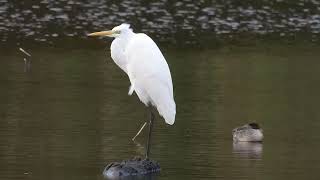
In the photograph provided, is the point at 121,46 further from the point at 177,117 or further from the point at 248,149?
the point at 177,117

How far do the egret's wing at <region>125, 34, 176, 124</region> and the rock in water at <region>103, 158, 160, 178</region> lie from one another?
0.56m

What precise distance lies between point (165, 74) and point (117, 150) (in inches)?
55.8

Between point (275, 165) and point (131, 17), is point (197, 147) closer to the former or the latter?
point (275, 165)

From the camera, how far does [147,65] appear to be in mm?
12055

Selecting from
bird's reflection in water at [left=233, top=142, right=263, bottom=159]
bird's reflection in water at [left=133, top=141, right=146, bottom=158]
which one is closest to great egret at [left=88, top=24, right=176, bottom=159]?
bird's reflection in water at [left=133, top=141, right=146, bottom=158]

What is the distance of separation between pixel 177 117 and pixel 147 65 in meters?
3.81

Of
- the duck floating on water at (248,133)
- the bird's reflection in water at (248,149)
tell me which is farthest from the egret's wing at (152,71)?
the duck floating on water at (248,133)

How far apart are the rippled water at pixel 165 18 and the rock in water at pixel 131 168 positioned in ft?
51.5

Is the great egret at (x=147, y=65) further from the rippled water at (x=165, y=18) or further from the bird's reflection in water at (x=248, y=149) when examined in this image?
the rippled water at (x=165, y=18)

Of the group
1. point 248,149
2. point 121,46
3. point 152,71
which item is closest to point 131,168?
point 152,71

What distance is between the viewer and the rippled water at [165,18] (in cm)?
2981

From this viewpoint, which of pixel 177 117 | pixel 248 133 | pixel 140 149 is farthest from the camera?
pixel 177 117

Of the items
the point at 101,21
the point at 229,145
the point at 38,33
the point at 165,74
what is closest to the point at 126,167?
the point at 165,74

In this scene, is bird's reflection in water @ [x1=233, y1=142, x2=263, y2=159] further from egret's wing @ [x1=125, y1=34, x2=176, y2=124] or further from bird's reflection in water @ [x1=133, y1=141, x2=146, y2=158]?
egret's wing @ [x1=125, y1=34, x2=176, y2=124]
